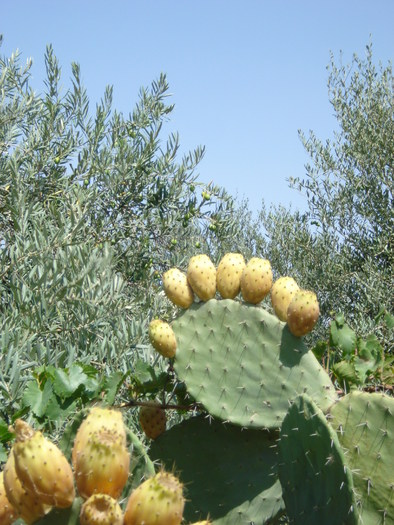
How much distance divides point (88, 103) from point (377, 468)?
3388 millimetres

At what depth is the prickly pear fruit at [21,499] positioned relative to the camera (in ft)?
4.48

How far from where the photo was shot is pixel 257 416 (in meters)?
2.53

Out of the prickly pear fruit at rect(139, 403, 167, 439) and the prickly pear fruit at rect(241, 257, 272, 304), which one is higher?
the prickly pear fruit at rect(241, 257, 272, 304)

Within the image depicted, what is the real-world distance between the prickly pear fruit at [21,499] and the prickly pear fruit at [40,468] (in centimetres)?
2

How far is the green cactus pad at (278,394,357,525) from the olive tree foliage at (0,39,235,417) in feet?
3.63

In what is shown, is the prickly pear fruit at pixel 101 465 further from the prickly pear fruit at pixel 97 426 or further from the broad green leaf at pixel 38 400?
the broad green leaf at pixel 38 400

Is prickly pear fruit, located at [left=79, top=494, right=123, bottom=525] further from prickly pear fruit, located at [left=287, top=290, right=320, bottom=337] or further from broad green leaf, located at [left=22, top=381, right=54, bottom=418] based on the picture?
prickly pear fruit, located at [left=287, top=290, right=320, bottom=337]

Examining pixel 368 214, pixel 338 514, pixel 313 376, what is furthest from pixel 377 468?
pixel 368 214

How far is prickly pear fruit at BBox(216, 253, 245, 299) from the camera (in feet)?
8.69

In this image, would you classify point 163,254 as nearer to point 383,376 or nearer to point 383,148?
point 383,376

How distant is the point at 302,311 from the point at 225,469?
0.68 meters

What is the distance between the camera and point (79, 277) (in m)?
3.09

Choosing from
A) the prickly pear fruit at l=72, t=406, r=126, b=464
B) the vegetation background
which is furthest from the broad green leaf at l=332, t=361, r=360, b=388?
the prickly pear fruit at l=72, t=406, r=126, b=464

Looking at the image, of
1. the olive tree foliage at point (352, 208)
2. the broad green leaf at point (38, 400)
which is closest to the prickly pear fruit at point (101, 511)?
the broad green leaf at point (38, 400)
